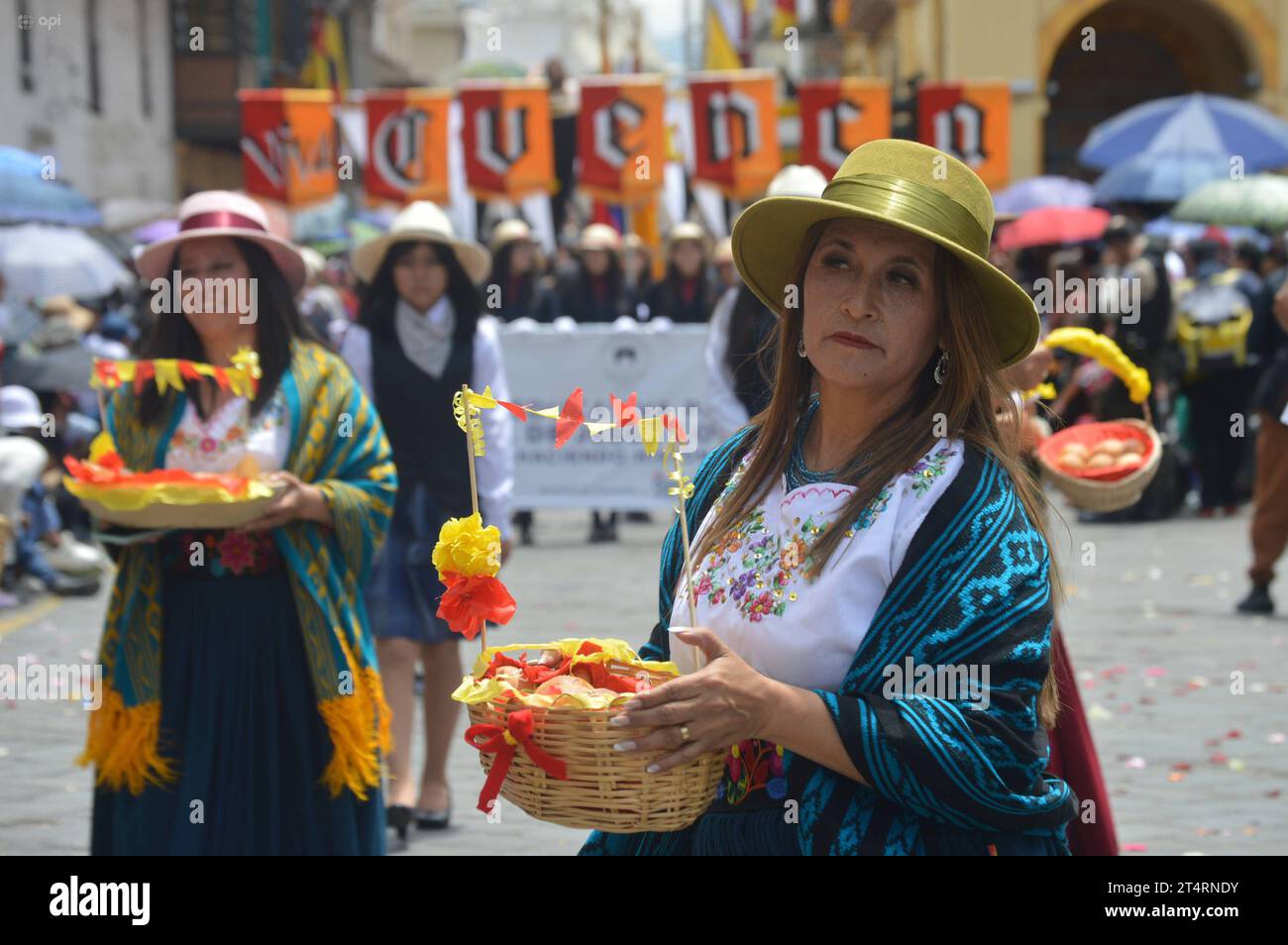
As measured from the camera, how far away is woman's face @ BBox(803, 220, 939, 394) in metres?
2.80

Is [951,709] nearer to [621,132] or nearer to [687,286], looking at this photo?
[687,286]

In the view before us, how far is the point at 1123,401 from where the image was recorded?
46.6ft

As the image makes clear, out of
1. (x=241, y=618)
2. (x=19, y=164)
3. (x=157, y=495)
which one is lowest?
(x=241, y=618)

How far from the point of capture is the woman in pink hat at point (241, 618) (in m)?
5.15

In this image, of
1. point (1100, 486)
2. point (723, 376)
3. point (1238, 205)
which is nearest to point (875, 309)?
point (1100, 486)

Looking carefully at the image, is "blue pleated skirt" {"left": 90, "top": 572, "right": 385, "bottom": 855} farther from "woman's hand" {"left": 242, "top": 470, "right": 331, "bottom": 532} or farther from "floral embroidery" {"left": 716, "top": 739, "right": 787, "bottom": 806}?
"floral embroidery" {"left": 716, "top": 739, "right": 787, "bottom": 806}

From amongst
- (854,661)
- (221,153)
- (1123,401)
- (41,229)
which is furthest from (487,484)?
(221,153)

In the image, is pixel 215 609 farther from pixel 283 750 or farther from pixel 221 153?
pixel 221 153

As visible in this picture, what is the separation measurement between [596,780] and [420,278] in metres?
4.54

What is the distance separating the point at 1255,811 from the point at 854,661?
435cm

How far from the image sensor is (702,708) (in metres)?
2.53

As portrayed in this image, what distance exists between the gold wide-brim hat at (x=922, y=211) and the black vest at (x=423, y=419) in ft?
13.1

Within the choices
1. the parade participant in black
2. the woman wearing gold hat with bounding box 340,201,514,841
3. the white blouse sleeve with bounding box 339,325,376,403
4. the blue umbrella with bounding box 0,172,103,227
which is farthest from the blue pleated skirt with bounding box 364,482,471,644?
the blue umbrella with bounding box 0,172,103,227

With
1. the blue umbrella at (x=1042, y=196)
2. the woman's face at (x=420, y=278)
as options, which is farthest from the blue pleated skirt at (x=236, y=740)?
the blue umbrella at (x=1042, y=196)
